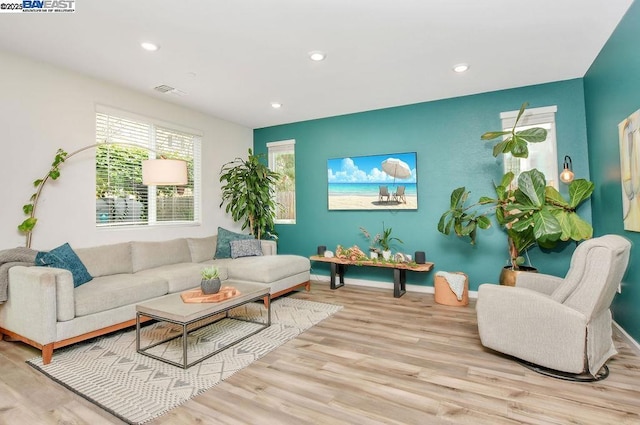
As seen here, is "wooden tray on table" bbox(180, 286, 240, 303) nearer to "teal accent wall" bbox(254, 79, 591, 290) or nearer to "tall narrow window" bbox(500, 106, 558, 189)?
"teal accent wall" bbox(254, 79, 591, 290)

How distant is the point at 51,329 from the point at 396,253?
4003mm

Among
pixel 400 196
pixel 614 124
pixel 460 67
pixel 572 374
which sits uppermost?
pixel 460 67

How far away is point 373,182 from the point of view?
502 centimetres

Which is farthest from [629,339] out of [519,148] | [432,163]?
[432,163]

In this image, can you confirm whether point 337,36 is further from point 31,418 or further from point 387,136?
point 31,418

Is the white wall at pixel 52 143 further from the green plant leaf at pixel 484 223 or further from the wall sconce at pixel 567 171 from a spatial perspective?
the wall sconce at pixel 567 171

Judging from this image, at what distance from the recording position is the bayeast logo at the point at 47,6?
2457 millimetres

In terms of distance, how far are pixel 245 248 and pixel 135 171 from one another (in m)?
1.79

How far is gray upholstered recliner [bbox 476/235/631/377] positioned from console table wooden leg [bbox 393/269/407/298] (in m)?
1.89

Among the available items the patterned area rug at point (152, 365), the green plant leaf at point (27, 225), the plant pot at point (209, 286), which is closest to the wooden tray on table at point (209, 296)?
the plant pot at point (209, 286)

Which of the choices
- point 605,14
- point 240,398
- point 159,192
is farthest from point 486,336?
point 159,192

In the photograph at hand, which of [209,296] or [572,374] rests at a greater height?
[209,296]

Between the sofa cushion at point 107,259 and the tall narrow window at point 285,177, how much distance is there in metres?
2.61

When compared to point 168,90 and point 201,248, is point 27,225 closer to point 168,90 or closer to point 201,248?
point 201,248
